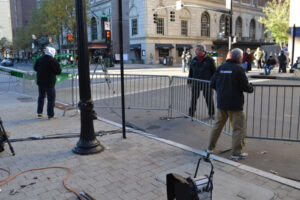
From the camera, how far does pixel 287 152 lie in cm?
516

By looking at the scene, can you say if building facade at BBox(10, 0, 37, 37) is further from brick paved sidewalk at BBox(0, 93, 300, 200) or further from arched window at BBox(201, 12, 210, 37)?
brick paved sidewalk at BBox(0, 93, 300, 200)

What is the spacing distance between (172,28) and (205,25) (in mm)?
9098

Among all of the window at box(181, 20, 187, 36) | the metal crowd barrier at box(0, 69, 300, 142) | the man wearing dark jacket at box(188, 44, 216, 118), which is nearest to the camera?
the metal crowd barrier at box(0, 69, 300, 142)

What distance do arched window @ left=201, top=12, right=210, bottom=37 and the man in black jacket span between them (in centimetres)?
4881

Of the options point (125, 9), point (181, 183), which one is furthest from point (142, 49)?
point (181, 183)

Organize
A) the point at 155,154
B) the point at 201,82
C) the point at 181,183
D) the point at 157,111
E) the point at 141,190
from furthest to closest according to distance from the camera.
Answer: the point at 157,111 < the point at 201,82 < the point at 155,154 < the point at 141,190 < the point at 181,183

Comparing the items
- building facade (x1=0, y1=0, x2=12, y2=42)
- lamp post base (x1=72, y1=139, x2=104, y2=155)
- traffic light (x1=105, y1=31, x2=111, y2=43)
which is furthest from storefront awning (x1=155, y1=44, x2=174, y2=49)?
building facade (x1=0, y1=0, x2=12, y2=42)

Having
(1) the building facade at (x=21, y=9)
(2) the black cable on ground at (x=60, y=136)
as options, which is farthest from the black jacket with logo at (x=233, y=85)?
(1) the building facade at (x=21, y=9)

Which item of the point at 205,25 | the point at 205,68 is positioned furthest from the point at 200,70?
the point at 205,25

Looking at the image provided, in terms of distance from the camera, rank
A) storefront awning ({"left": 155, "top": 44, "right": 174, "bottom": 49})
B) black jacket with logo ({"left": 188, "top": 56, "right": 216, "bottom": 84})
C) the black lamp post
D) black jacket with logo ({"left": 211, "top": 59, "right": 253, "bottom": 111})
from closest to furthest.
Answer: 1. black jacket with logo ({"left": 211, "top": 59, "right": 253, "bottom": 111})
2. the black lamp post
3. black jacket with logo ({"left": 188, "top": 56, "right": 216, "bottom": 84})
4. storefront awning ({"left": 155, "top": 44, "right": 174, "bottom": 49})

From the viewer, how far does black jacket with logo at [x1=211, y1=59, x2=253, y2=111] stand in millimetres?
4508

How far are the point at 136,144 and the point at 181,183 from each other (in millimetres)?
3088

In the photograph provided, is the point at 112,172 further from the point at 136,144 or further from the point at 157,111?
the point at 157,111

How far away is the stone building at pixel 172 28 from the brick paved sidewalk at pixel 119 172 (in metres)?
34.2
